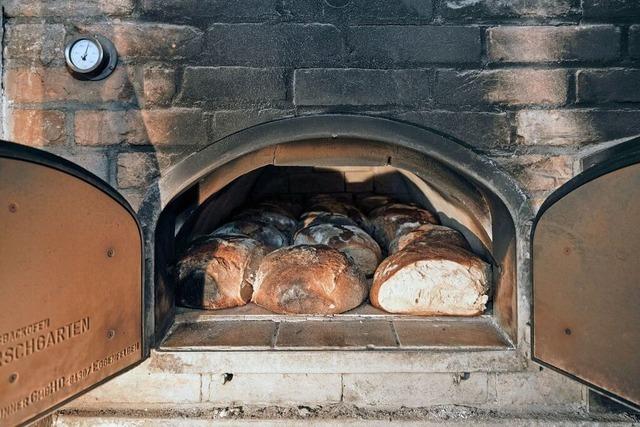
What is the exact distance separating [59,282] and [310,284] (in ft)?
2.50

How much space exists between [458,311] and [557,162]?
596mm

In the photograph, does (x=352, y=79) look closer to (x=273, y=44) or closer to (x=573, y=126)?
(x=273, y=44)

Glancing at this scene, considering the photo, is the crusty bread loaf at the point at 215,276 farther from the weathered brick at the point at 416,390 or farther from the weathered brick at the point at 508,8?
the weathered brick at the point at 508,8

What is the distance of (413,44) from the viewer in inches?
51.0

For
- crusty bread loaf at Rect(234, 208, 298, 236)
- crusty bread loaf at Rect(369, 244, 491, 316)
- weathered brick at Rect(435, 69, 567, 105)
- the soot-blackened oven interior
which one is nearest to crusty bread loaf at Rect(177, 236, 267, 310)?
the soot-blackened oven interior

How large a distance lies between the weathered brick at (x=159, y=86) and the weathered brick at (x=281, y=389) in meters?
0.92

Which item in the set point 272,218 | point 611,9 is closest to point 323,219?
point 272,218

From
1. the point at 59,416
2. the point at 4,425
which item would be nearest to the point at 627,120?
the point at 4,425

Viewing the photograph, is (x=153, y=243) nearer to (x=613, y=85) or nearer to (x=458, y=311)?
(x=458, y=311)

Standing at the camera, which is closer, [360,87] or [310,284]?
[360,87]

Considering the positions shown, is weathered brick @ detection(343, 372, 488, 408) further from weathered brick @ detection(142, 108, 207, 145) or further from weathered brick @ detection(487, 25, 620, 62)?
weathered brick @ detection(487, 25, 620, 62)

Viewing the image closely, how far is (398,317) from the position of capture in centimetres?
143

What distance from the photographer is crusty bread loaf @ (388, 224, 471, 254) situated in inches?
62.8

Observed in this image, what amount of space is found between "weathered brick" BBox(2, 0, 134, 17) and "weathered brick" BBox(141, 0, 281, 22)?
7 cm
